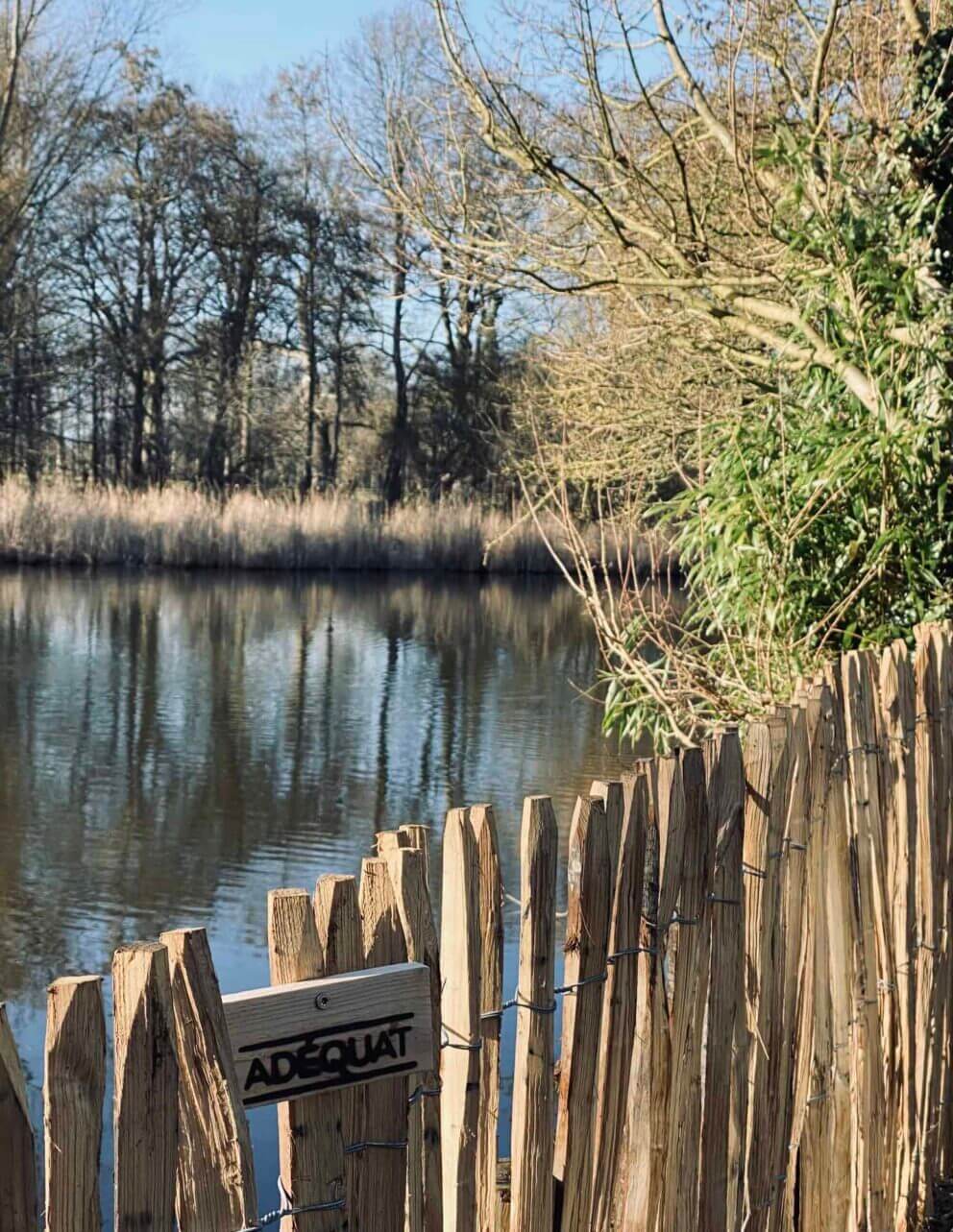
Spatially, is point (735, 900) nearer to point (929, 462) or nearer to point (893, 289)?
point (929, 462)

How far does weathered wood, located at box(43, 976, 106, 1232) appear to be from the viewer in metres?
1.24

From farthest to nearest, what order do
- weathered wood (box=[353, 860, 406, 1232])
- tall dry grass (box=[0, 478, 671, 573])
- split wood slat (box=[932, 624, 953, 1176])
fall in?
1. tall dry grass (box=[0, 478, 671, 573])
2. split wood slat (box=[932, 624, 953, 1176])
3. weathered wood (box=[353, 860, 406, 1232])

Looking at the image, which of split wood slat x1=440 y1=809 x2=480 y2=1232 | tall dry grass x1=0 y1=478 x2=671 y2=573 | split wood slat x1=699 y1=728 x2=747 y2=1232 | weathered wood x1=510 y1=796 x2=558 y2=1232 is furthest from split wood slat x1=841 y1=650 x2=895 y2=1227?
tall dry grass x1=0 y1=478 x2=671 y2=573

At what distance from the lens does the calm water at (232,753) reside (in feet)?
22.7

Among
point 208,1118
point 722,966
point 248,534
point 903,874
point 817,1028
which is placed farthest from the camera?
point 248,534

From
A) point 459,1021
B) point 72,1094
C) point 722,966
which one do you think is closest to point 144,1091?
point 72,1094

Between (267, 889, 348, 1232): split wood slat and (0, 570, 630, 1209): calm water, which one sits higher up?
(267, 889, 348, 1232): split wood slat

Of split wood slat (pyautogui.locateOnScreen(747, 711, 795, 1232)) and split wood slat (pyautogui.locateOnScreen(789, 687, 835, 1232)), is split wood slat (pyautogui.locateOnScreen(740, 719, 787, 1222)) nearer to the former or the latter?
split wood slat (pyautogui.locateOnScreen(747, 711, 795, 1232))

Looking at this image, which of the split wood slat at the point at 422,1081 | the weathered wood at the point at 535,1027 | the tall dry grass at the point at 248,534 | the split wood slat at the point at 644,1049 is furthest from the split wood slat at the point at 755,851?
the tall dry grass at the point at 248,534

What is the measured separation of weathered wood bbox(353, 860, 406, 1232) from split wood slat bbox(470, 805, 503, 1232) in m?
0.19

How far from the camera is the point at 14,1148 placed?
49.4 inches

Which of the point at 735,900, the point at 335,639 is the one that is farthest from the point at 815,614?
the point at 335,639

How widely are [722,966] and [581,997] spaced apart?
1.46 ft

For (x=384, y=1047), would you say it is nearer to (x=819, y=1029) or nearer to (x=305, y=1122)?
(x=305, y=1122)
